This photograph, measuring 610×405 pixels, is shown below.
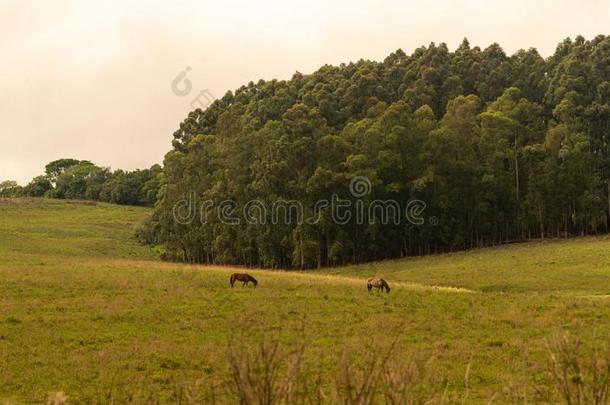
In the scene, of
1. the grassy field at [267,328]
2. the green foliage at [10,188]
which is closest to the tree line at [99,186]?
the green foliage at [10,188]

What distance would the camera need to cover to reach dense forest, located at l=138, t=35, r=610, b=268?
66625mm

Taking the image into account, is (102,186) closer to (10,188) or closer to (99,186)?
(99,186)

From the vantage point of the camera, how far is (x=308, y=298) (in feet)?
93.5

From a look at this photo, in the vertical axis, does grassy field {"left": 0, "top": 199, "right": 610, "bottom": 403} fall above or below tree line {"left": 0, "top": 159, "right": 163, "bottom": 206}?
below

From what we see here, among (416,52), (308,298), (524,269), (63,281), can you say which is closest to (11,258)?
(63,281)

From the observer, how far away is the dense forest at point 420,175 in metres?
66.6

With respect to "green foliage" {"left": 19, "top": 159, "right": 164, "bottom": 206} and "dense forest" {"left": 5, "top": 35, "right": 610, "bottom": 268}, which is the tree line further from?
"dense forest" {"left": 5, "top": 35, "right": 610, "bottom": 268}

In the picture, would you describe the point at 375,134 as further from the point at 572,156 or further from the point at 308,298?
the point at 308,298

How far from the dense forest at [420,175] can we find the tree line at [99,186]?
46.9 meters

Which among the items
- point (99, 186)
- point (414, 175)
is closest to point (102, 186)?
point (99, 186)

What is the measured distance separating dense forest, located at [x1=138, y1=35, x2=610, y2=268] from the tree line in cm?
4688

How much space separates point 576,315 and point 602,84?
5346 centimetres

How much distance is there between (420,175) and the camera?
69.4 metres

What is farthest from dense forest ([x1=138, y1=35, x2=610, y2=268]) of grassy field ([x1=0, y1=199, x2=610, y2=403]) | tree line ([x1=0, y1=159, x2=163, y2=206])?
tree line ([x1=0, y1=159, x2=163, y2=206])
